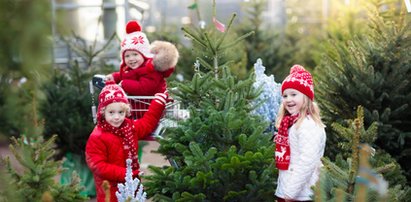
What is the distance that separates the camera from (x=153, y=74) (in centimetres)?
548

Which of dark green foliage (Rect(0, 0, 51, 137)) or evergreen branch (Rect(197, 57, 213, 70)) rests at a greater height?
Result: dark green foliage (Rect(0, 0, 51, 137))

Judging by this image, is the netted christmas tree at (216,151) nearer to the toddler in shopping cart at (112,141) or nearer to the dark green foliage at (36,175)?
the toddler in shopping cart at (112,141)

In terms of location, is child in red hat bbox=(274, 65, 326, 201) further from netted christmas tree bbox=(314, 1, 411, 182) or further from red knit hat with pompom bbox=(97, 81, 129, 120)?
red knit hat with pompom bbox=(97, 81, 129, 120)

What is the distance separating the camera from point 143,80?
5.38 m

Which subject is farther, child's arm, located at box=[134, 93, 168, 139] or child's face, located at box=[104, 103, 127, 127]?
child's arm, located at box=[134, 93, 168, 139]

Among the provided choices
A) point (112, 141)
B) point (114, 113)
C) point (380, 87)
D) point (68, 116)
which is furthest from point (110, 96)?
point (68, 116)

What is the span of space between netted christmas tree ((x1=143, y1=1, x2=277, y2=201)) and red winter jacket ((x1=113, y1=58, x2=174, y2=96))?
0.77 metres

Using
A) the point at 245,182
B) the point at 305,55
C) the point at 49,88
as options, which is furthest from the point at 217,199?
the point at 305,55

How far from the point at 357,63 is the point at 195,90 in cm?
138

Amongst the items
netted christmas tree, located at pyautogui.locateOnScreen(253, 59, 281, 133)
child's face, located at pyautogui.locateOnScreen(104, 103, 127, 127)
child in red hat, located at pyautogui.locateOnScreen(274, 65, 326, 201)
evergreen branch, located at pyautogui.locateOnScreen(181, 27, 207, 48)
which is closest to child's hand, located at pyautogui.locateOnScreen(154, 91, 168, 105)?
child's face, located at pyautogui.locateOnScreen(104, 103, 127, 127)

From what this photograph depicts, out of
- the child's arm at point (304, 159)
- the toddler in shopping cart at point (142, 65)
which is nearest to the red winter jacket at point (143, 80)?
the toddler in shopping cart at point (142, 65)

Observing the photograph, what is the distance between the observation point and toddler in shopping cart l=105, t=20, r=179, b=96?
17.7ft

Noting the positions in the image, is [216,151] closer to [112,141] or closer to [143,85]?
[112,141]

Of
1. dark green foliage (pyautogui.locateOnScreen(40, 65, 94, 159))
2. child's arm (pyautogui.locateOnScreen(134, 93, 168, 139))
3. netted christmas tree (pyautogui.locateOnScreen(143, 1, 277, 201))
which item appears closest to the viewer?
A: netted christmas tree (pyautogui.locateOnScreen(143, 1, 277, 201))
